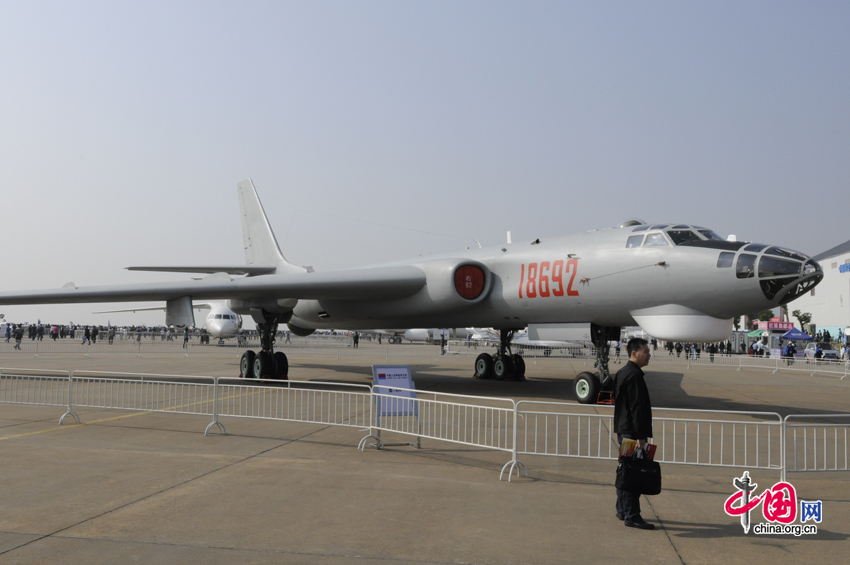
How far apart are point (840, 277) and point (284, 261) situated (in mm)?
73984

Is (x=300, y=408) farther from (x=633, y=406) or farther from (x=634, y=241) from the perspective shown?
(x=633, y=406)

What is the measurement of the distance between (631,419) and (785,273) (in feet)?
19.9

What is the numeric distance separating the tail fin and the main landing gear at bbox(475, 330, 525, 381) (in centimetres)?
700

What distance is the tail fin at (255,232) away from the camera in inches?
818

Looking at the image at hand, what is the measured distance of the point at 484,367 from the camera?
730 inches

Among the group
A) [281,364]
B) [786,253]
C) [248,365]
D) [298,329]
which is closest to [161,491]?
[786,253]

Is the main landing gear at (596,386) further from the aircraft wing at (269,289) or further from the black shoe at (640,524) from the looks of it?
the black shoe at (640,524)

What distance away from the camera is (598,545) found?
4.41m

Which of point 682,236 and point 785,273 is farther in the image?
point 682,236

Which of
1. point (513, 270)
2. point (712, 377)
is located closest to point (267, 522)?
point (513, 270)

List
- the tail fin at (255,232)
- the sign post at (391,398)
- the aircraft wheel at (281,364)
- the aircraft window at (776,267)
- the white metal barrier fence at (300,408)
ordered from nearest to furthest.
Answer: the sign post at (391,398)
the white metal barrier fence at (300,408)
the aircraft window at (776,267)
the aircraft wheel at (281,364)
the tail fin at (255,232)

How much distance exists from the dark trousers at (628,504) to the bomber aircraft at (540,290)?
20.5ft

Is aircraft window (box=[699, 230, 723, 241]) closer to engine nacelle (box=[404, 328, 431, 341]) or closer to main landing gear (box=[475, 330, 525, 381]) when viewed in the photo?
main landing gear (box=[475, 330, 525, 381])
